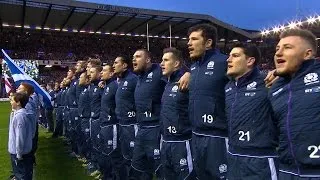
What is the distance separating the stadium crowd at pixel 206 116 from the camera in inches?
130

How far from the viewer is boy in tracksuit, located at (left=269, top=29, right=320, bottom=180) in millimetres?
3152

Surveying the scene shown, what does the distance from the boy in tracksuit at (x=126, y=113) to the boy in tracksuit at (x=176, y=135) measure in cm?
142

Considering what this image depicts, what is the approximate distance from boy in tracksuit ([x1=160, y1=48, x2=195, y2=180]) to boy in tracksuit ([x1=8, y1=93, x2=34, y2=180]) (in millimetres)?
2729

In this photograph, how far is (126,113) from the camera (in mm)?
7004

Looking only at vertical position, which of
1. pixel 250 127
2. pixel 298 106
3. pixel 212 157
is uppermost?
pixel 298 106

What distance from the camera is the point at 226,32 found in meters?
47.9

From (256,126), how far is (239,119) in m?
0.19

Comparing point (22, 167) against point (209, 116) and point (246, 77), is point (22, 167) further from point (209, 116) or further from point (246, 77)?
point (246, 77)

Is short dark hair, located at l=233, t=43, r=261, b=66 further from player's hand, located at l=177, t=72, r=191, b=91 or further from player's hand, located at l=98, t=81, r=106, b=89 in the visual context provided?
player's hand, located at l=98, t=81, r=106, b=89

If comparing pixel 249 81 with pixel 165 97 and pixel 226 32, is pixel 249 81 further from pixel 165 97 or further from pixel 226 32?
pixel 226 32

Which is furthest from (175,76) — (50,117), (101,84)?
(50,117)

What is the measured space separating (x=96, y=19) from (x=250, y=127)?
122ft

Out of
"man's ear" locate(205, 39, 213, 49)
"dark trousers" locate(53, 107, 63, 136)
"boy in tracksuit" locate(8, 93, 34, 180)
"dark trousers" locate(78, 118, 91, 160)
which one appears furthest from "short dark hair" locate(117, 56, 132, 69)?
"dark trousers" locate(53, 107, 63, 136)

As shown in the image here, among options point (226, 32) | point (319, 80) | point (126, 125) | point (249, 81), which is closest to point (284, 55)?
point (319, 80)
